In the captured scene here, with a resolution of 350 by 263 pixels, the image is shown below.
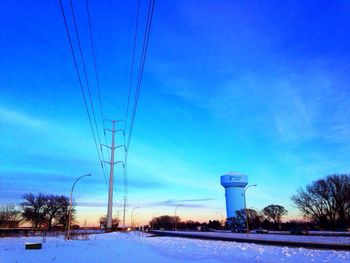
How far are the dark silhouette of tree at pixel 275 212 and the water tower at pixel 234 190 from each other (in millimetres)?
17732

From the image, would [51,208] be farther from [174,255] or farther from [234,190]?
[174,255]

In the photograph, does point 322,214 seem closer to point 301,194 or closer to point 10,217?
point 301,194

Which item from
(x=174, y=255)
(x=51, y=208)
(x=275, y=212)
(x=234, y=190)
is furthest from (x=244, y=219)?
(x=174, y=255)

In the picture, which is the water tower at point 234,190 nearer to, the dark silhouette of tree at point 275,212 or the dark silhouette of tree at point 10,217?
the dark silhouette of tree at point 275,212

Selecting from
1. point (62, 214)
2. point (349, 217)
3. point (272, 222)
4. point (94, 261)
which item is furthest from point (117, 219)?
point (94, 261)

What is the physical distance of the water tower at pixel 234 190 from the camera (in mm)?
141125

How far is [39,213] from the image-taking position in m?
105

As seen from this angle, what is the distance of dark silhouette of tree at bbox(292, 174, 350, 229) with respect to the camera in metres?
71.5

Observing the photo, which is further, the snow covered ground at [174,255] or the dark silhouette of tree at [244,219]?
the dark silhouette of tree at [244,219]

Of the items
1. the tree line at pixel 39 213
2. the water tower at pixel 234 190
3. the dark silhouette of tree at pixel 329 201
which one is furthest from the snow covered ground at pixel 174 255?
the water tower at pixel 234 190

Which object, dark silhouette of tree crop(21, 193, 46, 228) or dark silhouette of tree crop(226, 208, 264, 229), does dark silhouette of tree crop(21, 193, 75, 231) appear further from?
dark silhouette of tree crop(226, 208, 264, 229)

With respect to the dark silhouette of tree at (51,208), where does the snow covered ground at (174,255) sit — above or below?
below

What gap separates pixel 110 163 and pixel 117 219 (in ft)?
409

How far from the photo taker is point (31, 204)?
10581 cm
